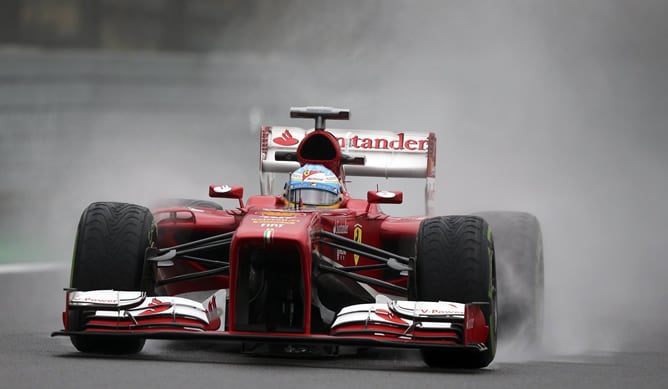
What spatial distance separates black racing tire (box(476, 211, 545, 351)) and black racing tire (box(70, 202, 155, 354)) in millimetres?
3860

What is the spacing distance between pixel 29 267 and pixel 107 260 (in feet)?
31.2

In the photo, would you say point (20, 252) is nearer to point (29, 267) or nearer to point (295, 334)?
point (29, 267)

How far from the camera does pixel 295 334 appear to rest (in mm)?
12438

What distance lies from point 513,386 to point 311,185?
417 cm

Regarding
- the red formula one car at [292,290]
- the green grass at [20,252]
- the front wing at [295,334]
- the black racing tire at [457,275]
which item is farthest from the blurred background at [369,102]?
the front wing at [295,334]

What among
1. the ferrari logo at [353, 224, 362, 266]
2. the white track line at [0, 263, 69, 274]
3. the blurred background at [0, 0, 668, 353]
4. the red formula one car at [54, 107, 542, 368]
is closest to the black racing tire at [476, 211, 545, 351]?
the red formula one car at [54, 107, 542, 368]

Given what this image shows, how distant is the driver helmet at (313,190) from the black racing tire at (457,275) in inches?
85.3

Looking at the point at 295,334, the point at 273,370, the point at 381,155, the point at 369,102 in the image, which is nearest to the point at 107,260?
the point at 295,334

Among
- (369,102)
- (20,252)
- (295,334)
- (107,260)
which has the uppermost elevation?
(369,102)

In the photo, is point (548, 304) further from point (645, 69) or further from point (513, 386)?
point (645, 69)

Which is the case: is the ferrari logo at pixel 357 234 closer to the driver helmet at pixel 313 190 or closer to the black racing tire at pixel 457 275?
the driver helmet at pixel 313 190

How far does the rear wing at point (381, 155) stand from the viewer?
17.7 meters

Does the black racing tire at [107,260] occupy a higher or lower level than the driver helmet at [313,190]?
lower

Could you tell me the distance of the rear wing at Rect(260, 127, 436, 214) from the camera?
1769 centimetres
